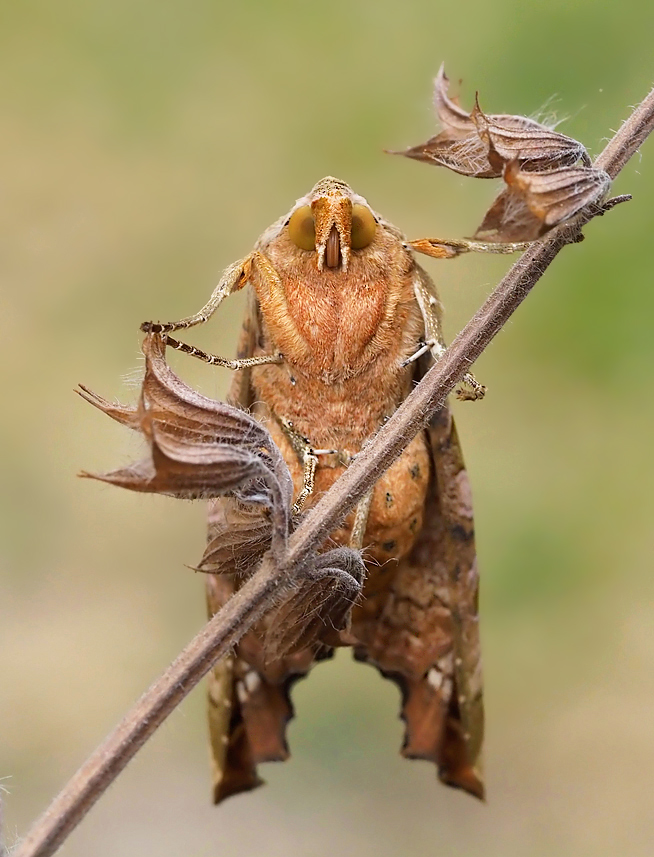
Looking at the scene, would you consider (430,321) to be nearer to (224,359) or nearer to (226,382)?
(224,359)

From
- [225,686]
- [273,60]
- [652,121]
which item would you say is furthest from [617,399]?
[652,121]

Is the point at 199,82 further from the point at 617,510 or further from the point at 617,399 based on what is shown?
the point at 617,510

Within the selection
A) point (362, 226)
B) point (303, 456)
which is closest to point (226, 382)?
point (303, 456)

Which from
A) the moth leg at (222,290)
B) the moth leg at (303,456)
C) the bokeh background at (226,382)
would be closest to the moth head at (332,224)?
the moth leg at (222,290)

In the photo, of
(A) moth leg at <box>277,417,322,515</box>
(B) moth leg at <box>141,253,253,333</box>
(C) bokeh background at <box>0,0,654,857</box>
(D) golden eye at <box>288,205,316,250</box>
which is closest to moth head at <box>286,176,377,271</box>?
(D) golden eye at <box>288,205,316,250</box>

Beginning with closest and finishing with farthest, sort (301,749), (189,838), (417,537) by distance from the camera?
(417,537), (189,838), (301,749)

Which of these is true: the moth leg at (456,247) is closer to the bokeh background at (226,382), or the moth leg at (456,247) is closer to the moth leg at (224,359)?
the moth leg at (224,359)

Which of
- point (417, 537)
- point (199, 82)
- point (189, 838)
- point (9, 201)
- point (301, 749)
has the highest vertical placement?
point (199, 82)
